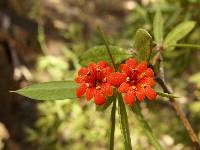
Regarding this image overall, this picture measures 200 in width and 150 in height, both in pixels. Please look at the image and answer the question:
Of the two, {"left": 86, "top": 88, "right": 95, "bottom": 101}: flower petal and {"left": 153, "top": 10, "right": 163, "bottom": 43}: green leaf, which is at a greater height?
{"left": 153, "top": 10, "right": 163, "bottom": 43}: green leaf

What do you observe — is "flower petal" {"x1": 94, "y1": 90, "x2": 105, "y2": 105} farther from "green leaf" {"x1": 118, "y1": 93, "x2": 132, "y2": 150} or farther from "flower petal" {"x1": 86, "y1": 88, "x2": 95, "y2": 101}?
"green leaf" {"x1": 118, "y1": 93, "x2": 132, "y2": 150}

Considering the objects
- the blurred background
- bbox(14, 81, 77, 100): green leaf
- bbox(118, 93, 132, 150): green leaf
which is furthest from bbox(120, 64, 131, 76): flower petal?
the blurred background

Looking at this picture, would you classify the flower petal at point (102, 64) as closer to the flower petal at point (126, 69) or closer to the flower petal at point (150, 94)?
the flower petal at point (126, 69)

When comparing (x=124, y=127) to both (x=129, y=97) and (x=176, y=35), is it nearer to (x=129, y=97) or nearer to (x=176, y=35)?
(x=129, y=97)

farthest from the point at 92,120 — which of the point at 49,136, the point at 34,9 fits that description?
the point at 34,9

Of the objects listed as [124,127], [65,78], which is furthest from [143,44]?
[65,78]

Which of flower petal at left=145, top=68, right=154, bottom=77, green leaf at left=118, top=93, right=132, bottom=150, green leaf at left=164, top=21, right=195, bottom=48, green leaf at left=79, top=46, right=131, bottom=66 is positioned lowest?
green leaf at left=118, top=93, right=132, bottom=150
